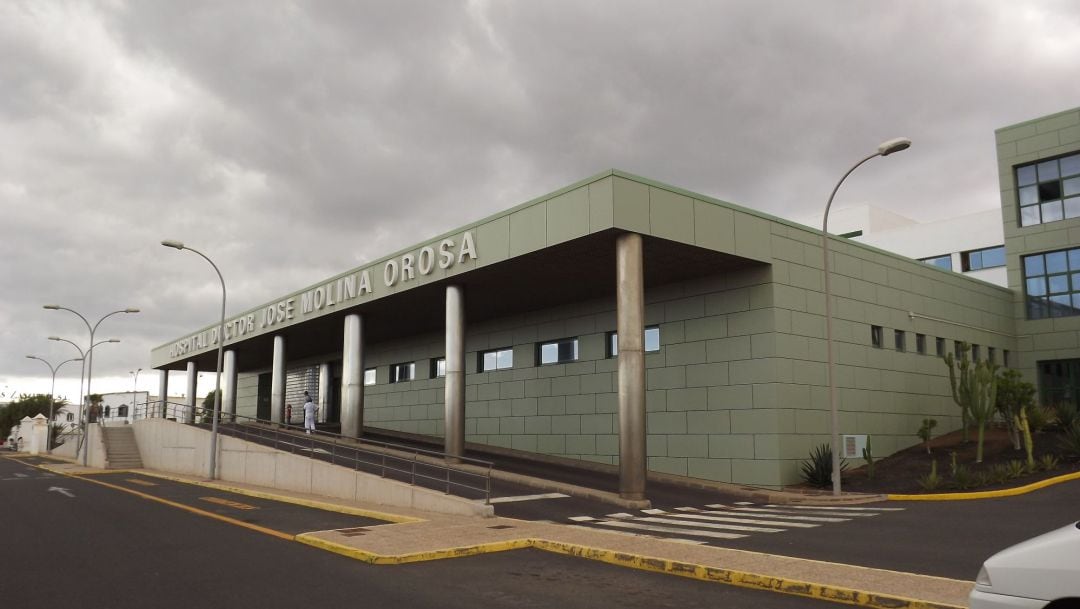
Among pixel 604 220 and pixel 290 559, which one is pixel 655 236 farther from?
pixel 290 559

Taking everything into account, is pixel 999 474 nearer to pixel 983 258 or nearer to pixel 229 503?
pixel 229 503

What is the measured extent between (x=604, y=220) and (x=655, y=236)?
4.70 feet

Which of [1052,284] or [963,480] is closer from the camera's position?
[963,480]

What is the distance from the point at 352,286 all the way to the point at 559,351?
7876 mm

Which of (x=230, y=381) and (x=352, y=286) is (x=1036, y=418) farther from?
(x=230, y=381)

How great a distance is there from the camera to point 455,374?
2288 cm

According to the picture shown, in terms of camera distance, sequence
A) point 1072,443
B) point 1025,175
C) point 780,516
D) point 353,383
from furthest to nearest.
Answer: point 1025,175 → point 353,383 → point 1072,443 → point 780,516

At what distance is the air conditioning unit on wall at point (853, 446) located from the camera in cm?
2181

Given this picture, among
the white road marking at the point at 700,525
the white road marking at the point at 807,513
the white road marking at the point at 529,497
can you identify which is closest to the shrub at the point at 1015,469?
the white road marking at the point at 807,513

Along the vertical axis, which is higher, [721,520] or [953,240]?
[953,240]

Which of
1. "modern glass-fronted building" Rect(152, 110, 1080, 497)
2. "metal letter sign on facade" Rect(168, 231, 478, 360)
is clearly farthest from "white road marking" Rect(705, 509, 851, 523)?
"metal letter sign on facade" Rect(168, 231, 478, 360)

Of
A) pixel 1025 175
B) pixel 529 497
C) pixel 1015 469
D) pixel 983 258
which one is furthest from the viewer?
pixel 983 258

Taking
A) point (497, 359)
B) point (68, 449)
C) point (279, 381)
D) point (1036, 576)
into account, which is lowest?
point (68, 449)

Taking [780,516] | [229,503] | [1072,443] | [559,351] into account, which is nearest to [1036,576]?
[780,516]
